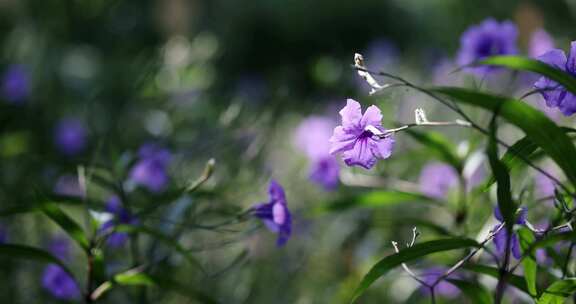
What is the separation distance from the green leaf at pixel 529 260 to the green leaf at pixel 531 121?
8 cm

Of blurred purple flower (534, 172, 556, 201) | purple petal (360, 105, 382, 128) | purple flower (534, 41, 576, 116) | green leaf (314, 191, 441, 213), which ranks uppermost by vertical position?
blurred purple flower (534, 172, 556, 201)

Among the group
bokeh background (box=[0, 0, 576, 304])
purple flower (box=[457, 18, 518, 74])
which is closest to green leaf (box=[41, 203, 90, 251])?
bokeh background (box=[0, 0, 576, 304])

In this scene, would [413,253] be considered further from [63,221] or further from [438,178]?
[438,178]

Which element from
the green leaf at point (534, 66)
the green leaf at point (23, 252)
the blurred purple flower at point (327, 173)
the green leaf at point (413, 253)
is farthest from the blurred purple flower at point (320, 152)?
the green leaf at point (23, 252)

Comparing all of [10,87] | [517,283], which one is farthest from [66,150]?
[517,283]

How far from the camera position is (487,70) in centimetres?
130

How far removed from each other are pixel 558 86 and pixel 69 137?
8.72 feet

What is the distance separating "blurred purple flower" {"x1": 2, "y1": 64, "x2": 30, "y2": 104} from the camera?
2.71m

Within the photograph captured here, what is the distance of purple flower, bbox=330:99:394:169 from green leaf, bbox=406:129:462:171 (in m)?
0.36

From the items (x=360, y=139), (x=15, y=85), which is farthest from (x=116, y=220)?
(x=15, y=85)

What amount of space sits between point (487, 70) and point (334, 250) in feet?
3.78

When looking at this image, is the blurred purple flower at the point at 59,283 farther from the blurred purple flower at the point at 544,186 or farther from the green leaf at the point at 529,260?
the blurred purple flower at the point at 544,186

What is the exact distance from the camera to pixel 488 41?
151 centimetres

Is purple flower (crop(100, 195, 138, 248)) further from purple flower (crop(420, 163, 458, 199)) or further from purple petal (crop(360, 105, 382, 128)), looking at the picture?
purple flower (crop(420, 163, 458, 199))
